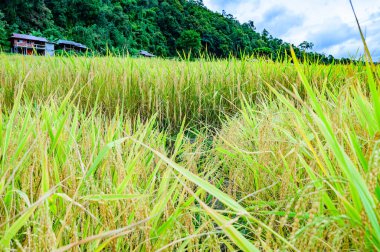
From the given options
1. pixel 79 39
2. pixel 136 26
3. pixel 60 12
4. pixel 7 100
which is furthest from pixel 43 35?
pixel 7 100

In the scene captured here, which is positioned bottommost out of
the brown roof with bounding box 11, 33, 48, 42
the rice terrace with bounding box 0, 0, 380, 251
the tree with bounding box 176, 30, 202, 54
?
the rice terrace with bounding box 0, 0, 380, 251

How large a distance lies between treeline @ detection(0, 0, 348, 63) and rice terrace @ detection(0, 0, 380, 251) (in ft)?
82.0

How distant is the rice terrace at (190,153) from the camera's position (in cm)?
54

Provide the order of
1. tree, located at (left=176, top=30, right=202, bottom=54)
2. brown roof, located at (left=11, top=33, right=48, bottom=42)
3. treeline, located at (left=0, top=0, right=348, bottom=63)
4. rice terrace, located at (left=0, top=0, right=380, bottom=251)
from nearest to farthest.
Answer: rice terrace, located at (left=0, top=0, right=380, bottom=251)
brown roof, located at (left=11, top=33, right=48, bottom=42)
treeline, located at (left=0, top=0, right=348, bottom=63)
tree, located at (left=176, top=30, right=202, bottom=54)

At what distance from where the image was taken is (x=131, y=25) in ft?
128

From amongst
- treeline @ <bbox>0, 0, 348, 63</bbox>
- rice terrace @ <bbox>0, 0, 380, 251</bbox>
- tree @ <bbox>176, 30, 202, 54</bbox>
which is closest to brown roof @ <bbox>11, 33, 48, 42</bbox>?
treeline @ <bbox>0, 0, 348, 63</bbox>

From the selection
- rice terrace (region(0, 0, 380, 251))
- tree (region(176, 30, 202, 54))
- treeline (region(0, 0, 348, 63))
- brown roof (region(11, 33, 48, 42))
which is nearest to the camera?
rice terrace (region(0, 0, 380, 251))

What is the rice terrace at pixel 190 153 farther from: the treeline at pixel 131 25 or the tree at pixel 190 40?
the tree at pixel 190 40

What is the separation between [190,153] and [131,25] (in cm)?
4031

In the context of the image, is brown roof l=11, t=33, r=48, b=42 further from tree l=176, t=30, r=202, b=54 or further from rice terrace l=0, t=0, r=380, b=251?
rice terrace l=0, t=0, r=380, b=251

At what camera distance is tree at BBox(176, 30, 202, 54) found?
38406mm

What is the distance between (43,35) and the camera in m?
32.0

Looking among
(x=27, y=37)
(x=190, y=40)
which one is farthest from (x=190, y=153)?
(x=190, y=40)

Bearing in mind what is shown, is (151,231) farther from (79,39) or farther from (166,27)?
(166,27)
